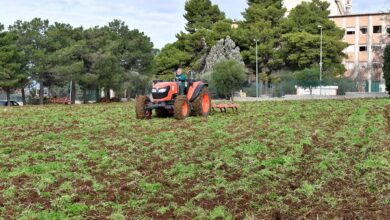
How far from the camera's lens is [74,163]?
7914 mm

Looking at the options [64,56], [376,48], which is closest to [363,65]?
[376,48]

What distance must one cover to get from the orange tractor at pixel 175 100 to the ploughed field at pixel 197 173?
9.78 feet

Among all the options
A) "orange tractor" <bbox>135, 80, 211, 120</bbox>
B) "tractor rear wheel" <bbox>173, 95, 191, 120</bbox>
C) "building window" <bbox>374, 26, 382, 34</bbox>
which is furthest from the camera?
"building window" <bbox>374, 26, 382, 34</bbox>

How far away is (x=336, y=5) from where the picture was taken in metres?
84.2

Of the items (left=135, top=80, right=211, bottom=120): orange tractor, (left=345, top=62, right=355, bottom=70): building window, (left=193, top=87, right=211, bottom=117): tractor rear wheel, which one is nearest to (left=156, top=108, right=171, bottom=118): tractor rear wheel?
(left=135, top=80, right=211, bottom=120): orange tractor

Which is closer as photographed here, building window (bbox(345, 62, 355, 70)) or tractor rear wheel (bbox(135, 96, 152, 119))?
tractor rear wheel (bbox(135, 96, 152, 119))

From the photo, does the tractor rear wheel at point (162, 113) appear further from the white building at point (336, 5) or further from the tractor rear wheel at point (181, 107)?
the white building at point (336, 5)

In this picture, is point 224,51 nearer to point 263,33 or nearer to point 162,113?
point 263,33

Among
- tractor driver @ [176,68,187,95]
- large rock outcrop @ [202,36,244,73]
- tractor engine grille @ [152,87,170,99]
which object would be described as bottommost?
tractor engine grille @ [152,87,170,99]

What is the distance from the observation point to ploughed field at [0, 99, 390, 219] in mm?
5613

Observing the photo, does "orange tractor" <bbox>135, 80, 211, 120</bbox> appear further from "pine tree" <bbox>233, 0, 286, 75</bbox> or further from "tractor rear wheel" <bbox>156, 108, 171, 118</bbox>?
"pine tree" <bbox>233, 0, 286, 75</bbox>

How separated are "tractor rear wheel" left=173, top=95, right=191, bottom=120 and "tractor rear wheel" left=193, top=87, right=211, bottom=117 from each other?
71cm

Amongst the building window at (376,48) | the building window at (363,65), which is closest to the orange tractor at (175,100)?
the building window at (376,48)

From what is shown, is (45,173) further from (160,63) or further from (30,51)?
(160,63)
